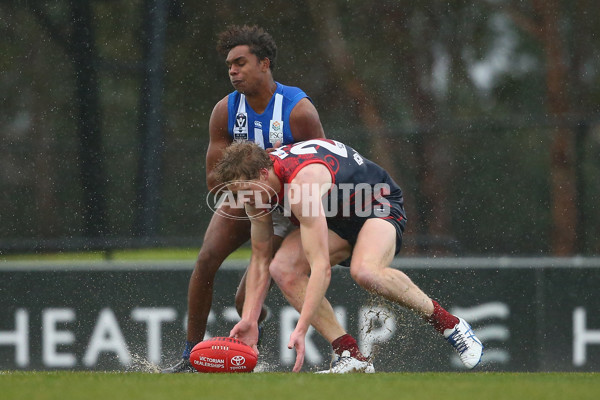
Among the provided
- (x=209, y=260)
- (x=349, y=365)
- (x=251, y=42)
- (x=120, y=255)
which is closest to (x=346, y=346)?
(x=349, y=365)

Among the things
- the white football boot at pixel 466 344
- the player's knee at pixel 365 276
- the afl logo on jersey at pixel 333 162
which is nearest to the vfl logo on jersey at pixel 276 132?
the afl logo on jersey at pixel 333 162

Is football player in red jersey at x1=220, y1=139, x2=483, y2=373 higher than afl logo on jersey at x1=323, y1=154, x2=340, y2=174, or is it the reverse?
afl logo on jersey at x1=323, y1=154, x2=340, y2=174

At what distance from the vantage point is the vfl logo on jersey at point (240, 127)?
6020mm

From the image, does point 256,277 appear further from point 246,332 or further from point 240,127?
point 240,127

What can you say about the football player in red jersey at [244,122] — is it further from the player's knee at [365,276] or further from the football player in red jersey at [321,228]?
the player's knee at [365,276]

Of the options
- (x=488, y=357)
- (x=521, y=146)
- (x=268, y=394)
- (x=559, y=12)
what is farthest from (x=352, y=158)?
(x=559, y=12)

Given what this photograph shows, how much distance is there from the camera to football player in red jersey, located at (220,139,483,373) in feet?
16.5

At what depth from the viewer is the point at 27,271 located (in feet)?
25.7

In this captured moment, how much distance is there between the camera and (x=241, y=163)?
497 cm

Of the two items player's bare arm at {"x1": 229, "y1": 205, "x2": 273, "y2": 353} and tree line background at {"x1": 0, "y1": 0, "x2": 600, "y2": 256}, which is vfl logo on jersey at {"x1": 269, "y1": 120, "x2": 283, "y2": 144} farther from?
tree line background at {"x1": 0, "y1": 0, "x2": 600, "y2": 256}

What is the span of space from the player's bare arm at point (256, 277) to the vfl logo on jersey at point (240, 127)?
2.19ft

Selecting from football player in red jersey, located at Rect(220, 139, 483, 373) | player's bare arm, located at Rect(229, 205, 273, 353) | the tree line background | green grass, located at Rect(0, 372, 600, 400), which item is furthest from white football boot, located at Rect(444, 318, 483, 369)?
the tree line background

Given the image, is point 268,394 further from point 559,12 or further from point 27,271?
point 559,12

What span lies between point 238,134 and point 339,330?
131cm
